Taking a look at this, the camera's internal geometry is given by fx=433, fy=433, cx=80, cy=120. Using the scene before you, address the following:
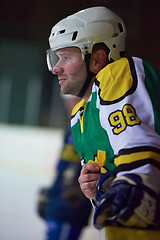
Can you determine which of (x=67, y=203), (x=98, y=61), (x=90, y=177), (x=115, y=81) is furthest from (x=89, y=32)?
(x=67, y=203)

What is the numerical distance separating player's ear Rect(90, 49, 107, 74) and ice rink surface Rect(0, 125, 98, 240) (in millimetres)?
2767

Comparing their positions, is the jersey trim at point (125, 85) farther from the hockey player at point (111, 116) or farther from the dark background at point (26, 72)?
the dark background at point (26, 72)

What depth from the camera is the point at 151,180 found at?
0.82 m

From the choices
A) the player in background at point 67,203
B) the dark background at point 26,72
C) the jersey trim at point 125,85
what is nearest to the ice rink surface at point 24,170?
the dark background at point 26,72

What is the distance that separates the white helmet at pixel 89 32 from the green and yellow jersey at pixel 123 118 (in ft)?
0.41

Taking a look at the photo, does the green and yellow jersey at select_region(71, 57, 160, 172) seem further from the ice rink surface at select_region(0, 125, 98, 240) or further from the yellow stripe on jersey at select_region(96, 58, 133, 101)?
the ice rink surface at select_region(0, 125, 98, 240)

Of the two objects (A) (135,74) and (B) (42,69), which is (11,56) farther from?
(A) (135,74)

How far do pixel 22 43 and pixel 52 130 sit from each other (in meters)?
1.58

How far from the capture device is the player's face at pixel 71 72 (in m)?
1.08

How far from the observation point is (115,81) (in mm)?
934

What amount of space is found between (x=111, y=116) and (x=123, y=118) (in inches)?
1.4

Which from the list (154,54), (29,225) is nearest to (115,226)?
(29,225)

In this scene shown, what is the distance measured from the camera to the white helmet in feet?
3.58

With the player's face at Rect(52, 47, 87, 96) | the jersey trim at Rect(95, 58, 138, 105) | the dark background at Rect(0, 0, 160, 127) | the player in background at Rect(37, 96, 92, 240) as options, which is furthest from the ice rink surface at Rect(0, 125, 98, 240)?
the jersey trim at Rect(95, 58, 138, 105)
